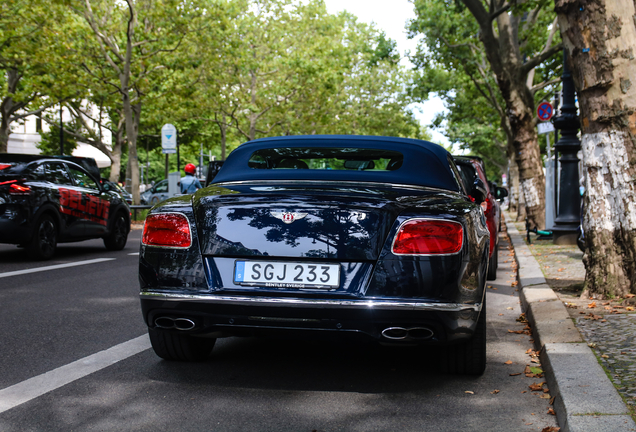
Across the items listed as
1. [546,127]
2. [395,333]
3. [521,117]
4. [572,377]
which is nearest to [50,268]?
[395,333]

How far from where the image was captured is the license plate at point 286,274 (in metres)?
4.03

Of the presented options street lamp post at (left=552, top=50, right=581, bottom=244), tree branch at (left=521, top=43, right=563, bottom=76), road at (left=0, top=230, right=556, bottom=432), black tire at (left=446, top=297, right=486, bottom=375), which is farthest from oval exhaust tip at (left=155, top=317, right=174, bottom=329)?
tree branch at (left=521, top=43, right=563, bottom=76)

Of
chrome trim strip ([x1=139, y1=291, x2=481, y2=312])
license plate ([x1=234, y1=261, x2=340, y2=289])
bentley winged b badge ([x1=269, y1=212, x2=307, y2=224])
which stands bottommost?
chrome trim strip ([x1=139, y1=291, x2=481, y2=312])

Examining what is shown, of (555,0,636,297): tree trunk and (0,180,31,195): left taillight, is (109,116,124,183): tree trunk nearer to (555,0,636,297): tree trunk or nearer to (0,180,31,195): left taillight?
(0,180,31,195): left taillight

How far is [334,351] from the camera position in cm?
546

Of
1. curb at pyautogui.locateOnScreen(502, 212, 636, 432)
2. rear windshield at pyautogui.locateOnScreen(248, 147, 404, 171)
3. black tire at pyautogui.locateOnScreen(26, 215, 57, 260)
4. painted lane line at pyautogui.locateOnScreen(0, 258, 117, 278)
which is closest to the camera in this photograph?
curb at pyautogui.locateOnScreen(502, 212, 636, 432)

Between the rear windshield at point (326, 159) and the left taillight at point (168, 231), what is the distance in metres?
1.14

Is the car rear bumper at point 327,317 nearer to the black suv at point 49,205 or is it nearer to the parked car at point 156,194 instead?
the black suv at point 49,205

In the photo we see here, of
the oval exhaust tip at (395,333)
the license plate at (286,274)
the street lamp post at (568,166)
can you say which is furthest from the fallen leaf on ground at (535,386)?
the street lamp post at (568,166)

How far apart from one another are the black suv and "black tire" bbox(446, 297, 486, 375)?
8400 mm

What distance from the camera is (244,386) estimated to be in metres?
4.47

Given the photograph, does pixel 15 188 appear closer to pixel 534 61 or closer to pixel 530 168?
pixel 530 168

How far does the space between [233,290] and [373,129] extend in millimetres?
53731

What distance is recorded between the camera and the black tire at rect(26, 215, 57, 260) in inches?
458
